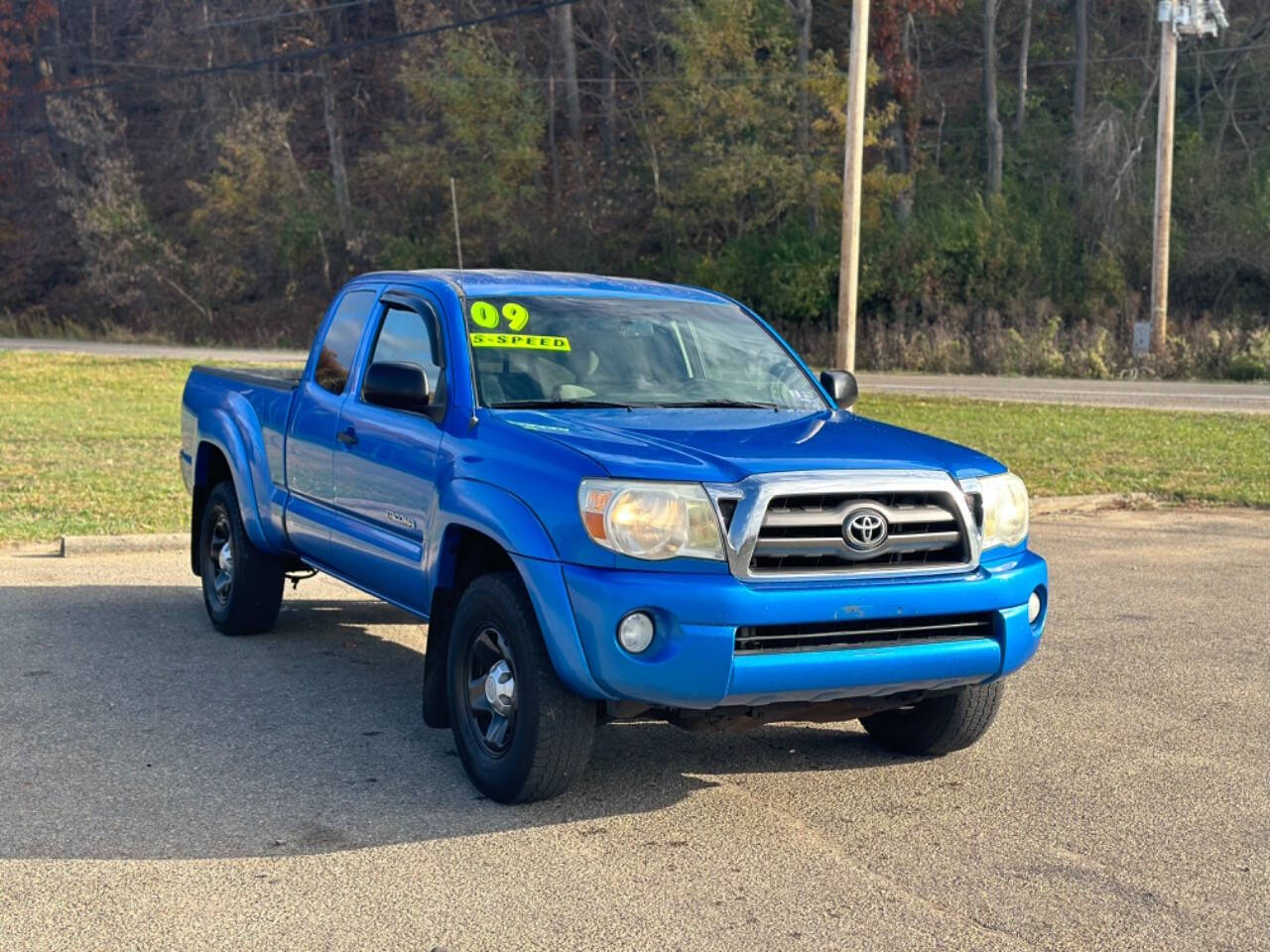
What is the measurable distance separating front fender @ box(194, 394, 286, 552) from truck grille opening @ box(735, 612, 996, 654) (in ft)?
11.2

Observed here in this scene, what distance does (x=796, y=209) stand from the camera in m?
48.4

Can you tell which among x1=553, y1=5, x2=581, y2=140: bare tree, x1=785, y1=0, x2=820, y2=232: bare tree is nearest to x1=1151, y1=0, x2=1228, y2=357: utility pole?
x1=785, y1=0, x2=820, y2=232: bare tree

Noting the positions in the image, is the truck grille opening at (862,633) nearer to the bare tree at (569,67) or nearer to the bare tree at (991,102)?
the bare tree at (991,102)

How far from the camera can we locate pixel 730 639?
512cm

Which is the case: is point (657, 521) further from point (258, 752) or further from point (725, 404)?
point (258, 752)

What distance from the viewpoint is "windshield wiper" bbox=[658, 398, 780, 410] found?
6484 mm

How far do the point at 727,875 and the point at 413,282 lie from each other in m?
3.29

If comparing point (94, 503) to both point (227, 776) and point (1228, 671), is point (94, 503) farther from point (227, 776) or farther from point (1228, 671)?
point (1228, 671)

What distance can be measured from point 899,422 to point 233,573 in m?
14.2

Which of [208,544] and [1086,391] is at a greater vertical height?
[208,544]

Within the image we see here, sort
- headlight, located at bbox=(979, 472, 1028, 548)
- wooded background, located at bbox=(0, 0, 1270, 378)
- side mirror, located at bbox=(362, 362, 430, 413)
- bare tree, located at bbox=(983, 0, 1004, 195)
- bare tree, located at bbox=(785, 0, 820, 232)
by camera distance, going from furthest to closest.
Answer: bare tree, located at bbox=(983, 0, 1004, 195), bare tree, located at bbox=(785, 0, 820, 232), wooded background, located at bbox=(0, 0, 1270, 378), side mirror, located at bbox=(362, 362, 430, 413), headlight, located at bbox=(979, 472, 1028, 548)

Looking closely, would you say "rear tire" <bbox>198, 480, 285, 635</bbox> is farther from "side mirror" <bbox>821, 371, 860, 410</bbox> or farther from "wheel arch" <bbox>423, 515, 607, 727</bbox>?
"side mirror" <bbox>821, 371, 860, 410</bbox>

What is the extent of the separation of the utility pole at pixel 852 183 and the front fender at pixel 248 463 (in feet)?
46.7

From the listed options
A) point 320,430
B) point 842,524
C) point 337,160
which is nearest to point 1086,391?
point 320,430
